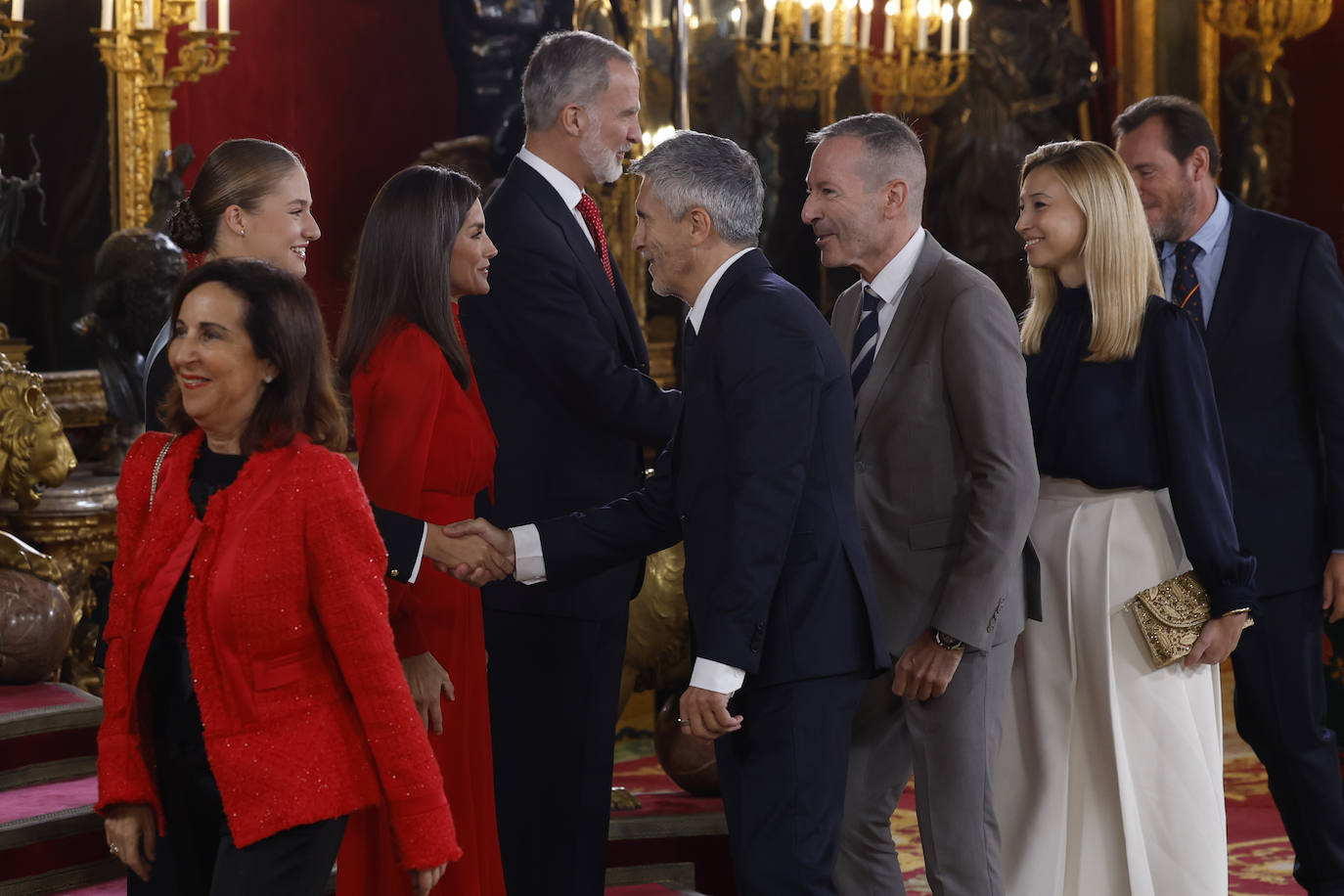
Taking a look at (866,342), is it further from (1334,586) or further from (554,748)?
(1334,586)

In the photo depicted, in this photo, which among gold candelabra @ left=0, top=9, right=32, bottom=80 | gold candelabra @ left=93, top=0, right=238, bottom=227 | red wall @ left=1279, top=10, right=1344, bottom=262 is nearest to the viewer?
gold candelabra @ left=0, top=9, right=32, bottom=80

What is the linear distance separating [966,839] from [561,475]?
1.01 meters

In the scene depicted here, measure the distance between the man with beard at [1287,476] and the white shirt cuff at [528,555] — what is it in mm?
1658

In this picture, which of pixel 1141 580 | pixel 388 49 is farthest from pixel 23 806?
pixel 388 49

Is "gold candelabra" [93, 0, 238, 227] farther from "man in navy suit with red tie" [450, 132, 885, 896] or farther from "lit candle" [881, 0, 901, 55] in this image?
"man in navy suit with red tie" [450, 132, 885, 896]

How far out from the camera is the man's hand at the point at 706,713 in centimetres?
232

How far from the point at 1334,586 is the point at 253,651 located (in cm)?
251

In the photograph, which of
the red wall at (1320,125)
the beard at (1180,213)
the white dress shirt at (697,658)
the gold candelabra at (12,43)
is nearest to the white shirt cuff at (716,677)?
the white dress shirt at (697,658)

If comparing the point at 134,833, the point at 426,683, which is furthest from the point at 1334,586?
the point at 134,833

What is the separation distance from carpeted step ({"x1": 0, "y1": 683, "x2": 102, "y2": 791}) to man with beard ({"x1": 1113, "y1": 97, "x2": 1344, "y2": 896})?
3.03 m

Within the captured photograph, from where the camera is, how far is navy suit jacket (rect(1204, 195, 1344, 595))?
3488 mm

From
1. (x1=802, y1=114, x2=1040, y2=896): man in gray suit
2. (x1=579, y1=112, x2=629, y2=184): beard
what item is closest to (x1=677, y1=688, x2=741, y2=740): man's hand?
(x1=802, y1=114, x2=1040, y2=896): man in gray suit

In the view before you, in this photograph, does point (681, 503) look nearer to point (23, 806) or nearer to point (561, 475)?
point (561, 475)

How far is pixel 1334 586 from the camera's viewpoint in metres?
3.48
